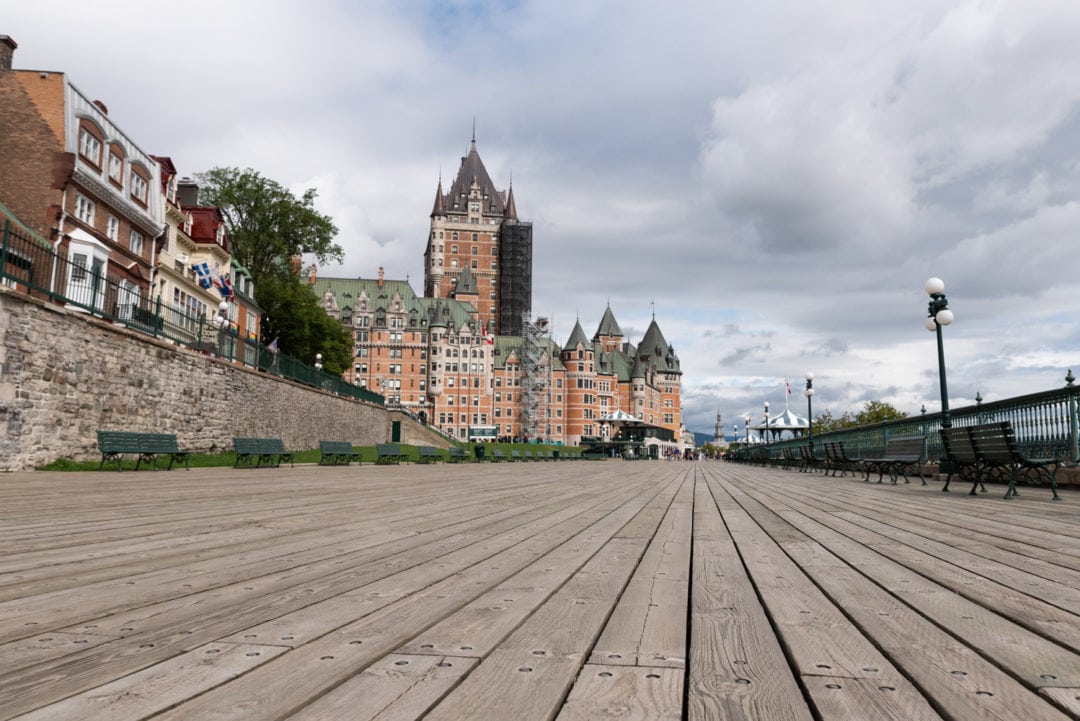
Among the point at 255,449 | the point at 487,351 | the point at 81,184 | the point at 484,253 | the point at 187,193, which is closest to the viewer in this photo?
the point at 255,449

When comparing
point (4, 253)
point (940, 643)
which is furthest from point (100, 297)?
point (940, 643)

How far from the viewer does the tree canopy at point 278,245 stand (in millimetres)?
38938

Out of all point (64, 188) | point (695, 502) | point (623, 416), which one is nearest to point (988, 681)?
point (695, 502)

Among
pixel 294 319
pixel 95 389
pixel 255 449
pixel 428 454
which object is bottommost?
pixel 428 454

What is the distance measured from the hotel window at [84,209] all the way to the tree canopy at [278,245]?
44.3 feet

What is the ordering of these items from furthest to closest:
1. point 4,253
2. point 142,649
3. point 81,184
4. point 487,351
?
point 487,351, point 81,184, point 4,253, point 142,649

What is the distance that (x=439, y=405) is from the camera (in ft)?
341

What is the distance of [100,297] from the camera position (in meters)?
14.5

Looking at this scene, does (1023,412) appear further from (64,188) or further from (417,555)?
(64,188)

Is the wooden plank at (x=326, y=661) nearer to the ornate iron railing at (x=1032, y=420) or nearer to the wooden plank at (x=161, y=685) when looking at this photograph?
the wooden plank at (x=161, y=685)

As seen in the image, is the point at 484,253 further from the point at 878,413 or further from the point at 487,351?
the point at 878,413

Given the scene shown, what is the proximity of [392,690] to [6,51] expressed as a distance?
33.0 meters

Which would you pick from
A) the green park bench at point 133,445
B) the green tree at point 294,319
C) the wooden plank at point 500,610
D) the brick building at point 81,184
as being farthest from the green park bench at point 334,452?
the green tree at point 294,319

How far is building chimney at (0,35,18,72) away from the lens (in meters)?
25.4
